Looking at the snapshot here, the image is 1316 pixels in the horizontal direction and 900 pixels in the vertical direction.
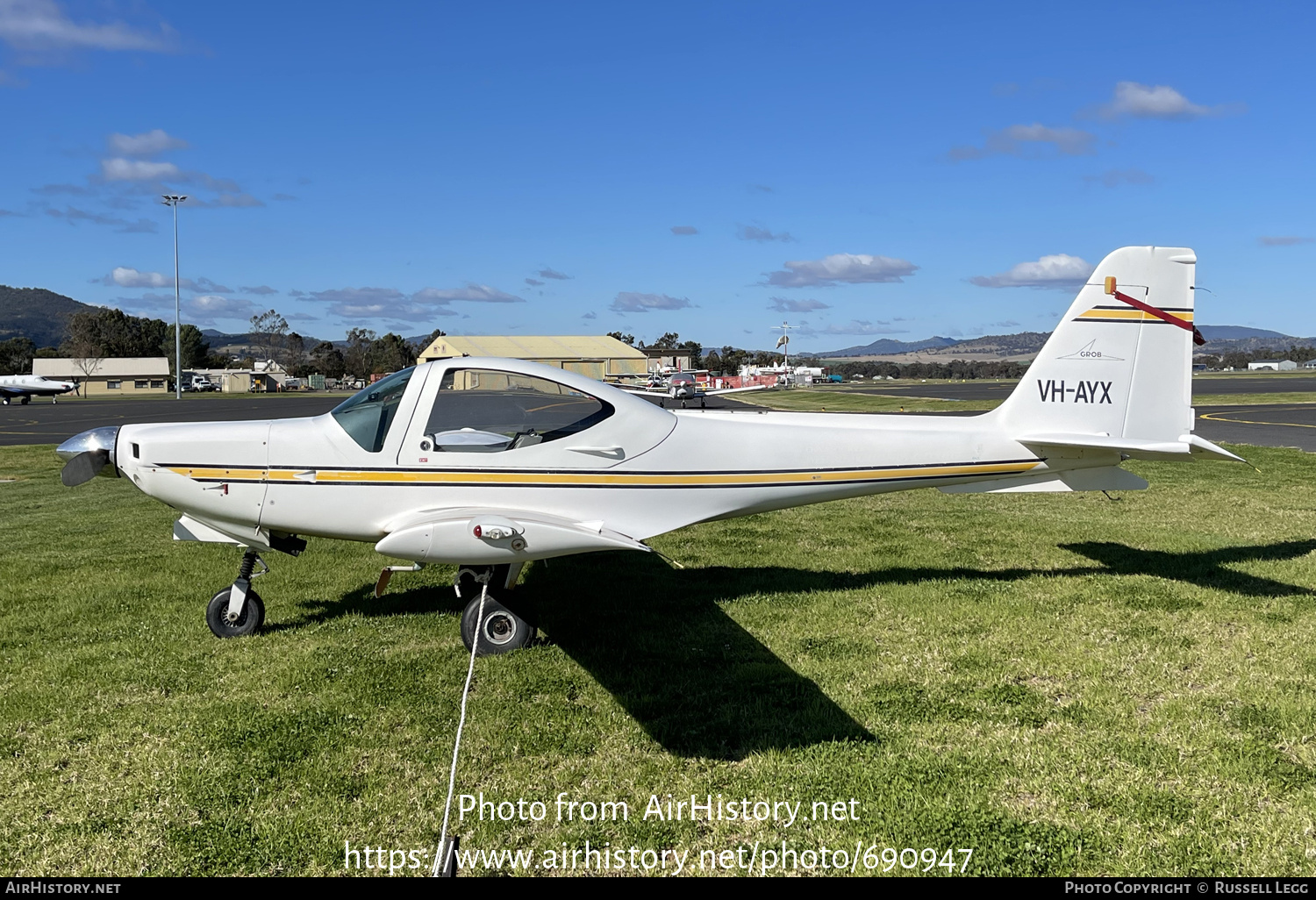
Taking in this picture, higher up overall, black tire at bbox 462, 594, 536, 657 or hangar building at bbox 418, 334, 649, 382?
hangar building at bbox 418, 334, 649, 382

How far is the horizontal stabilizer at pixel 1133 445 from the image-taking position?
681 centimetres

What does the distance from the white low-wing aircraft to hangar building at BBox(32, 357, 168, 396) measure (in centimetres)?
9934

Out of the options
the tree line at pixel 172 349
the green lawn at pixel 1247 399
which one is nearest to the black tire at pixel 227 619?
the green lawn at pixel 1247 399

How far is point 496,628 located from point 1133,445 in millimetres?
5458

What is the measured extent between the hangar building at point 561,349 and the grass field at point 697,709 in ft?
196

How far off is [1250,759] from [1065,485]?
3331mm

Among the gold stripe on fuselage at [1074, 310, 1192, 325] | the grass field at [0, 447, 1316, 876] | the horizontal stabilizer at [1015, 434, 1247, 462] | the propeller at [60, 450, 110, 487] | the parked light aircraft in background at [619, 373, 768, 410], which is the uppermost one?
the gold stripe on fuselage at [1074, 310, 1192, 325]

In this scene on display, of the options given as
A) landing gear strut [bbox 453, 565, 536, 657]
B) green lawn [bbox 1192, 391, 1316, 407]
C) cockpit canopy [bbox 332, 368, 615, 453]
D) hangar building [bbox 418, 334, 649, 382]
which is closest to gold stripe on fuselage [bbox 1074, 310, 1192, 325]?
cockpit canopy [bbox 332, 368, 615, 453]

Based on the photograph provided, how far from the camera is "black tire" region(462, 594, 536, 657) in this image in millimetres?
5816

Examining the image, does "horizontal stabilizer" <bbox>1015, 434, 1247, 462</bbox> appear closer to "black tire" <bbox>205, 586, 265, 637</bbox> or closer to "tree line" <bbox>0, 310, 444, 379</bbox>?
"black tire" <bbox>205, 586, 265, 637</bbox>

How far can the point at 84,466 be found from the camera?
582cm

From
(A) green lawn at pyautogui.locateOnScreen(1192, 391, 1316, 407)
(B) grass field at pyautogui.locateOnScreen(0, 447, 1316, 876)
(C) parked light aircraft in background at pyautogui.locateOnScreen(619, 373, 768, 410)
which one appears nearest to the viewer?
(B) grass field at pyautogui.locateOnScreen(0, 447, 1316, 876)

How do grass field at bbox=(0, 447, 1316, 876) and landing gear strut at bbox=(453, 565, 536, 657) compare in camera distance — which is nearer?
grass field at bbox=(0, 447, 1316, 876)

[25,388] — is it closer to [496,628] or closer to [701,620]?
[496,628]
